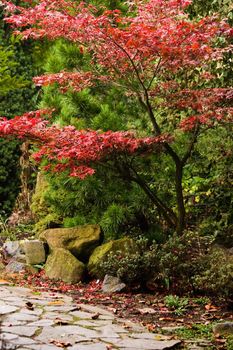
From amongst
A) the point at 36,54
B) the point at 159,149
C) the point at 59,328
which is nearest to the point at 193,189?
the point at 159,149

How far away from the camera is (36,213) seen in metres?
9.48

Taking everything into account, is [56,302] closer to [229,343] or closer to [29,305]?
[29,305]

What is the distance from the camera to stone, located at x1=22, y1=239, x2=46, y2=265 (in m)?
7.92

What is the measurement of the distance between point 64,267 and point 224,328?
302 centimetres

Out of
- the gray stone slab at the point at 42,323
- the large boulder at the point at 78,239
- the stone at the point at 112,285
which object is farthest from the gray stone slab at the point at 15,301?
the large boulder at the point at 78,239

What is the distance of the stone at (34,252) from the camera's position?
Result: 312 inches

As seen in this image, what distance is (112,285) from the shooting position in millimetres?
6641

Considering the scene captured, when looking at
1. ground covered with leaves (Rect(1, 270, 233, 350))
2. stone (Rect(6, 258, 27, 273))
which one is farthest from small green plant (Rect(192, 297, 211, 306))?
stone (Rect(6, 258, 27, 273))

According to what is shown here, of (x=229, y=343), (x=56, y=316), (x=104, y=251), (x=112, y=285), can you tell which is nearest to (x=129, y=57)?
(x=104, y=251)

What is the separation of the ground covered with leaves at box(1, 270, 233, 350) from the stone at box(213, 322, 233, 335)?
1.5 inches

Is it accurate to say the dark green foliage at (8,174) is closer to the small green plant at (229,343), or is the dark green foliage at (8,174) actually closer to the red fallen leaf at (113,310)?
the red fallen leaf at (113,310)

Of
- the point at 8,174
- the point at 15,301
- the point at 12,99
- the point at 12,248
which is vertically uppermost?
the point at 12,99

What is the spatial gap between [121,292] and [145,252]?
1.77 ft

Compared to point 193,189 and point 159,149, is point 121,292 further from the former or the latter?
point 193,189
